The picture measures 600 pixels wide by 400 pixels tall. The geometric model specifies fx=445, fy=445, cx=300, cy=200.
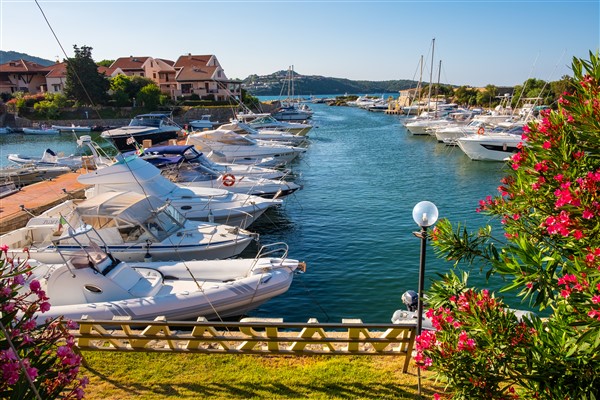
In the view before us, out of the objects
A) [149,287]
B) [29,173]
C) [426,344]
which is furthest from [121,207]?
[29,173]

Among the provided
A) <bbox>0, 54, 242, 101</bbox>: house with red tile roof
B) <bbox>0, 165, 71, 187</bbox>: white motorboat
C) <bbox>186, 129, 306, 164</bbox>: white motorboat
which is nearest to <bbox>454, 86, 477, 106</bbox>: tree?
<bbox>0, 54, 242, 101</bbox>: house with red tile roof

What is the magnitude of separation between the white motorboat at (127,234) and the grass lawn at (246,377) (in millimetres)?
5627

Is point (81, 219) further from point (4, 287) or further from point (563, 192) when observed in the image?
point (563, 192)

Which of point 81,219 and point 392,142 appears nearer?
point 81,219

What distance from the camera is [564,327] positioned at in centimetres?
326

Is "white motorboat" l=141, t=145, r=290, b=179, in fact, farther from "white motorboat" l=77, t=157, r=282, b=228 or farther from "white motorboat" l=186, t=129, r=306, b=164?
"white motorboat" l=186, t=129, r=306, b=164

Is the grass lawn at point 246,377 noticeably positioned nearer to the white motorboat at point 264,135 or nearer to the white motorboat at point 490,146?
the white motorboat at point 264,135

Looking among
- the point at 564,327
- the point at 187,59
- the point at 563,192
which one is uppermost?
the point at 187,59

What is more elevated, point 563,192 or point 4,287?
point 563,192

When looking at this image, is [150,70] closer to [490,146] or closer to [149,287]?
[490,146]

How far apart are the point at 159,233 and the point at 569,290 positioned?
12.4 metres

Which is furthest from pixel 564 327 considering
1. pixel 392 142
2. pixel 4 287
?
pixel 392 142

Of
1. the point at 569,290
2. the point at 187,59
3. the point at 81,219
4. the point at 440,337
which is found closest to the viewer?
the point at 569,290

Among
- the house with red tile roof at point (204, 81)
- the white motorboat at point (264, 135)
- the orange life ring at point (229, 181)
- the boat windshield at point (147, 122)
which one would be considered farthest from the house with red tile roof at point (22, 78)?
→ the orange life ring at point (229, 181)
